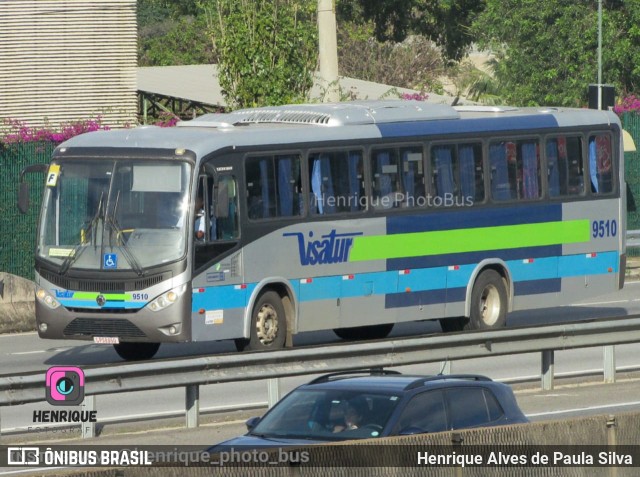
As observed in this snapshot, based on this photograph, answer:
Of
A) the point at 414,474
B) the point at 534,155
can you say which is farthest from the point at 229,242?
the point at 414,474

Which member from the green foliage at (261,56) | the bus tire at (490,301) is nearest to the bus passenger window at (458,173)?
the bus tire at (490,301)

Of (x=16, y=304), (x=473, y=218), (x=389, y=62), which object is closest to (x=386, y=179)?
(x=473, y=218)

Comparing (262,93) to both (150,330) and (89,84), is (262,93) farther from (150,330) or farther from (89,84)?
(150,330)

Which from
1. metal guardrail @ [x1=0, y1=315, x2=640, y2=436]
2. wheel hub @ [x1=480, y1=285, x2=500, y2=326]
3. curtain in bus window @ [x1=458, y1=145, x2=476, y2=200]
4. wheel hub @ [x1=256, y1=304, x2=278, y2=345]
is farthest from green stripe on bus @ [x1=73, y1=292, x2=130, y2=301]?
wheel hub @ [x1=480, y1=285, x2=500, y2=326]

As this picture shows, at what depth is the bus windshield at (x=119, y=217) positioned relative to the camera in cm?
1927

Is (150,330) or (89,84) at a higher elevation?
(89,84)

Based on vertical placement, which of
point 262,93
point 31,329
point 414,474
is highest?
point 262,93

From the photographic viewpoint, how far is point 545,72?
4894cm

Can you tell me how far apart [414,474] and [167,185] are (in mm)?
10401

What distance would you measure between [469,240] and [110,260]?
594 centimetres

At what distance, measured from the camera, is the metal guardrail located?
47.1ft

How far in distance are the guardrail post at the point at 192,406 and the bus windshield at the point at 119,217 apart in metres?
4.21

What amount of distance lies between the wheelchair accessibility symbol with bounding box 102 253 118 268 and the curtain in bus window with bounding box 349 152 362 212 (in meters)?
3.64

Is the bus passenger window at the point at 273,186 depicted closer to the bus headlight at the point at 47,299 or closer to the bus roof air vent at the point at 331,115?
the bus roof air vent at the point at 331,115
